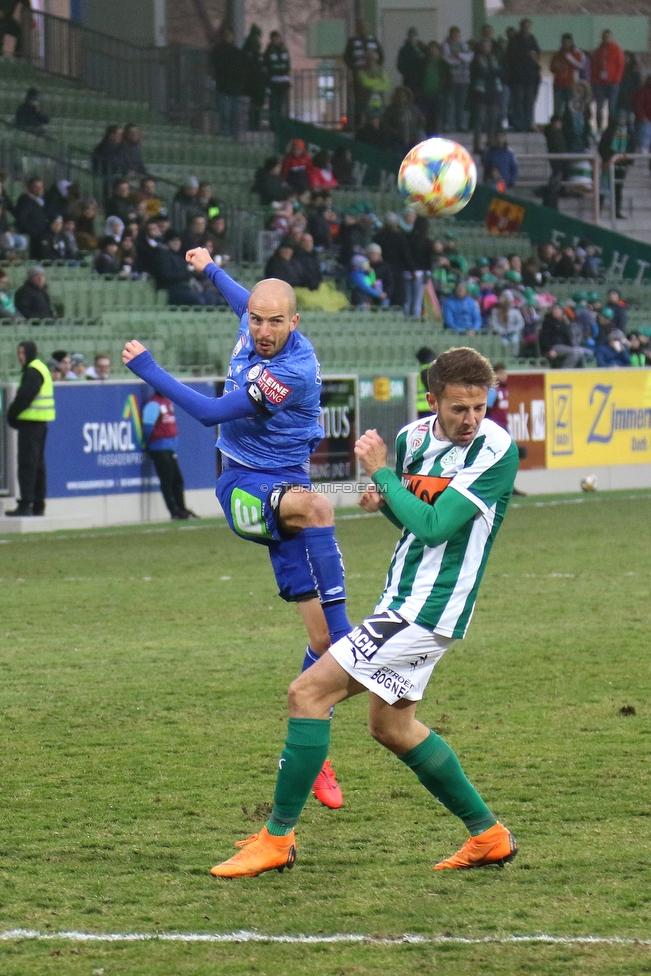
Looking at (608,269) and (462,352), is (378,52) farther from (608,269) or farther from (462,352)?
(462,352)

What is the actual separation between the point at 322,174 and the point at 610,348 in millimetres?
6162

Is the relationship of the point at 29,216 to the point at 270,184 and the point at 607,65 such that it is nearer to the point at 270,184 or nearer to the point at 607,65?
the point at 270,184

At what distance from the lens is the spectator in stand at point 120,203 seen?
78.4ft

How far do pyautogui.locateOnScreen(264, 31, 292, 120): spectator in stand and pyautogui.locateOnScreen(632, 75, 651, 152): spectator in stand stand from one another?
7.61 meters

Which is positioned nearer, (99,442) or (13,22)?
(99,442)

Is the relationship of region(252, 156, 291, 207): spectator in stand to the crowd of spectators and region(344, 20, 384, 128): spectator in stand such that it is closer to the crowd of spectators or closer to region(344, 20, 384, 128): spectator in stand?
the crowd of spectators

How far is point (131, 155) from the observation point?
25.6 meters

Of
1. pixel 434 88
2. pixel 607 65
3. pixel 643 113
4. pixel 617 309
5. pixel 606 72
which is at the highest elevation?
pixel 607 65

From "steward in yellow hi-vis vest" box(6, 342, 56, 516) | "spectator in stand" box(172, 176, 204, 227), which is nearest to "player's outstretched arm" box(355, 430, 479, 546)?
"steward in yellow hi-vis vest" box(6, 342, 56, 516)

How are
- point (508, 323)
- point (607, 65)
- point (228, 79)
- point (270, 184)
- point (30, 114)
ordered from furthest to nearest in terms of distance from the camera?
point (607, 65)
point (228, 79)
point (270, 184)
point (508, 323)
point (30, 114)

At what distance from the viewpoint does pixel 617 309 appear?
28328 mm

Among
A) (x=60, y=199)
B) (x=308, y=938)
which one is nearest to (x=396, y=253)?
(x=60, y=199)

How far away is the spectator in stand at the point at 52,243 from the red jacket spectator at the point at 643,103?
16.6 metres

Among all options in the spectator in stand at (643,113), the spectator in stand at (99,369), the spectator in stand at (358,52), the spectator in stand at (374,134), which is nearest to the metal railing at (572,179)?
the spectator in stand at (643,113)
